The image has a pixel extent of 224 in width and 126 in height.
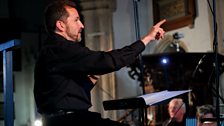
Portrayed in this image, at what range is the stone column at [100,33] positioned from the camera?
9.15 metres

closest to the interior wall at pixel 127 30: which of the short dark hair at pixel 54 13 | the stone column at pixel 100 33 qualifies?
the stone column at pixel 100 33

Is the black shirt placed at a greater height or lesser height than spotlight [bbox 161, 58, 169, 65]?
lesser

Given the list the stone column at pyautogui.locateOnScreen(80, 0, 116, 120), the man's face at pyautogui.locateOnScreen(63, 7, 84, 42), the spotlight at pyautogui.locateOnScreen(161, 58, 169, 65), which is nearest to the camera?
the man's face at pyautogui.locateOnScreen(63, 7, 84, 42)

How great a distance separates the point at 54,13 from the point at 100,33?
22.8 ft

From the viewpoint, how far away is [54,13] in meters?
2.36

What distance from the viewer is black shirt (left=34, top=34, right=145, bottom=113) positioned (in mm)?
2152

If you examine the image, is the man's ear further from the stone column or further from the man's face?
the stone column

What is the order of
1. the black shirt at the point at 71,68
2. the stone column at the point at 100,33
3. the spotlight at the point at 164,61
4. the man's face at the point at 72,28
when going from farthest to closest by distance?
the stone column at the point at 100,33
the spotlight at the point at 164,61
the man's face at the point at 72,28
the black shirt at the point at 71,68

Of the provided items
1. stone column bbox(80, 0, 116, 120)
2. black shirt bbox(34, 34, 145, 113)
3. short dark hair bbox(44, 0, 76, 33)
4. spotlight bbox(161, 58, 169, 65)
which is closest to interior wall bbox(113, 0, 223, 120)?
stone column bbox(80, 0, 116, 120)

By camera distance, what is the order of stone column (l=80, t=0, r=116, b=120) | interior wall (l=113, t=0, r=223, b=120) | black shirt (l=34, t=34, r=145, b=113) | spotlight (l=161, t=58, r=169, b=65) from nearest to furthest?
black shirt (l=34, t=34, r=145, b=113)
spotlight (l=161, t=58, r=169, b=65)
interior wall (l=113, t=0, r=223, b=120)
stone column (l=80, t=0, r=116, b=120)

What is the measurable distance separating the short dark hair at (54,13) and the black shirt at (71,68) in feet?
0.40

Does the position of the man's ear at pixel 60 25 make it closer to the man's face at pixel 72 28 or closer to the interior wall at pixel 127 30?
the man's face at pixel 72 28

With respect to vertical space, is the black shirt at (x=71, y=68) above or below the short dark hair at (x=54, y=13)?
below

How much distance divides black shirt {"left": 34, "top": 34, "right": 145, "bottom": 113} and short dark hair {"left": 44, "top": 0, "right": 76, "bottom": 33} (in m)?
0.12
